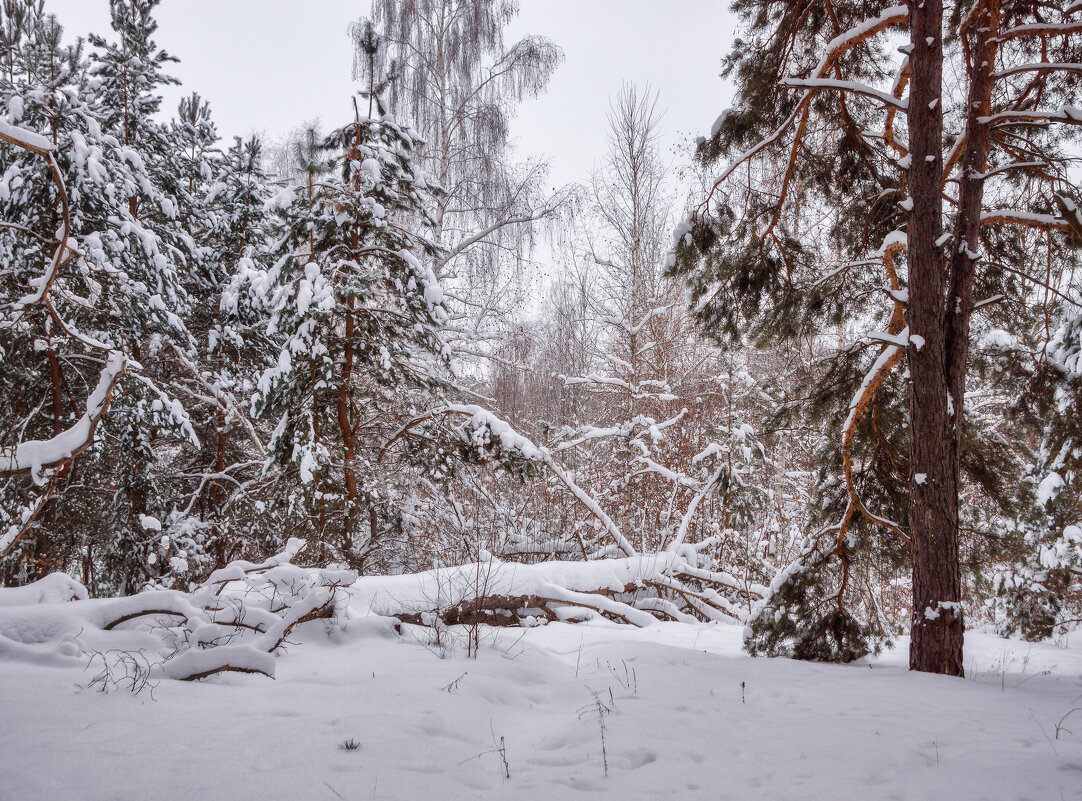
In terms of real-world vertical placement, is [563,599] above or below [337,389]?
below

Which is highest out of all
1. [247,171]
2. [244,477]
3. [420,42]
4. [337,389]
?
[420,42]

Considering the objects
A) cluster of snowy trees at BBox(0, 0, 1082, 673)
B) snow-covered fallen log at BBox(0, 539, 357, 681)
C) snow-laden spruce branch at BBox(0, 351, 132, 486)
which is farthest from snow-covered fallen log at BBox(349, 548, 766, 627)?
snow-laden spruce branch at BBox(0, 351, 132, 486)

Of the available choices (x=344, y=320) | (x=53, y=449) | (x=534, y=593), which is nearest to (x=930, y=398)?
(x=534, y=593)

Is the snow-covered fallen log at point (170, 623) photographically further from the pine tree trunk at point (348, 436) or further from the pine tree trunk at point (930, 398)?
the pine tree trunk at point (930, 398)

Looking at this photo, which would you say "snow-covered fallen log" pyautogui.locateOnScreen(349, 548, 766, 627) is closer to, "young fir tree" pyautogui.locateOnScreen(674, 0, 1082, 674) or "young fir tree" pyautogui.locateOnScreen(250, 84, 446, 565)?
"young fir tree" pyautogui.locateOnScreen(250, 84, 446, 565)

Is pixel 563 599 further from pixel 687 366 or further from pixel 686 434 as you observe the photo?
pixel 687 366

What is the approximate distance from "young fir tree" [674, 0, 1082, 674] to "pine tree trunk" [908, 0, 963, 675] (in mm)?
11

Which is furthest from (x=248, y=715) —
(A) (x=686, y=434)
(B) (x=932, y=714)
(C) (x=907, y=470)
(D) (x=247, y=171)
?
(D) (x=247, y=171)

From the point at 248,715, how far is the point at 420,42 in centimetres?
1177

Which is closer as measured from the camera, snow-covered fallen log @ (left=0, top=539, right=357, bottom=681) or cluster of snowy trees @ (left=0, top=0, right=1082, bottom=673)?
snow-covered fallen log @ (left=0, top=539, right=357, bottom=681)

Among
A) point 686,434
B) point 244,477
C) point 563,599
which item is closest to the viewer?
point 563,599

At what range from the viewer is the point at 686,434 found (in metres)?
11.6

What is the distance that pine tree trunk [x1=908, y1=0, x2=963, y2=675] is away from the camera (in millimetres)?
3742

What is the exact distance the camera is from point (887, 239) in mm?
4297
